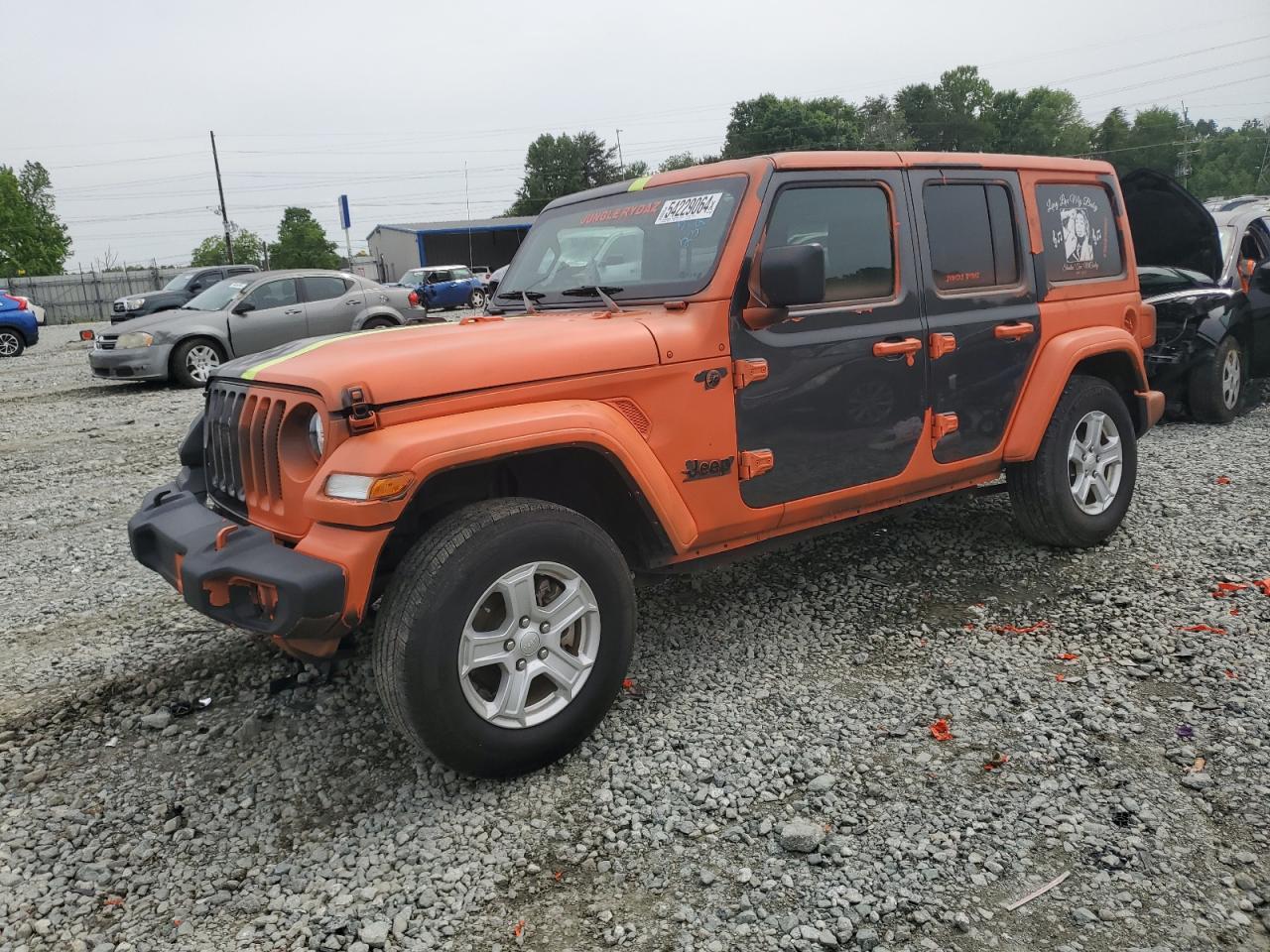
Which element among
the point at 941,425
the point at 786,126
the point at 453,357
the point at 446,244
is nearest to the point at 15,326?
the point at 453,357

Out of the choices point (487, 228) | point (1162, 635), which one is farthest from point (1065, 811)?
point (487, 228)

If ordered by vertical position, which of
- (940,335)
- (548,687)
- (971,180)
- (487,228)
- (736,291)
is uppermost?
(487,228)

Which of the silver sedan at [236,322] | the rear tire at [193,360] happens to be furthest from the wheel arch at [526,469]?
the rear tire at [193,360]

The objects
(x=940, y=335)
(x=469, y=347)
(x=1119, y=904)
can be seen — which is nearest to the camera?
(x=1119, y=904)

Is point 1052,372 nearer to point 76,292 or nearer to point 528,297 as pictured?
point 528,297

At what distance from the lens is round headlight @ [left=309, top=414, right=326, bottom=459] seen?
276 centimetres

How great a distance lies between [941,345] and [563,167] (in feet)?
301

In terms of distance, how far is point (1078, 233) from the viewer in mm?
4684

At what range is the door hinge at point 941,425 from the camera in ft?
13.1

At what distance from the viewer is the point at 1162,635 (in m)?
3.80

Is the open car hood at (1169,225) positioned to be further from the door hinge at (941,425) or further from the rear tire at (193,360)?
the rear tire at (193,360)

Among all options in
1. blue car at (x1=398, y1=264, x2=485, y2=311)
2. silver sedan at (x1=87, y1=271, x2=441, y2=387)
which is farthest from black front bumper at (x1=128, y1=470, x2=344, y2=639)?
blue car at (x1=398, y1=264, x2=485, y2=311)

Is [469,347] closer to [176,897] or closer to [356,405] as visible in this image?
[356,405]

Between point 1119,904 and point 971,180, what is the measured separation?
312 cm
